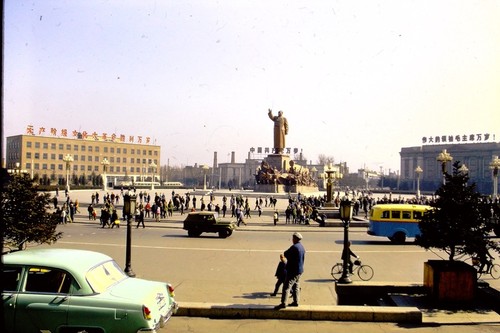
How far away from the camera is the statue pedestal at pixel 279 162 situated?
84938mm

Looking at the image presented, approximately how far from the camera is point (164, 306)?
7621 mm

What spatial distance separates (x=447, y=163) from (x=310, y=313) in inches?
4961

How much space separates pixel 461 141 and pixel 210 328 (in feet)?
500

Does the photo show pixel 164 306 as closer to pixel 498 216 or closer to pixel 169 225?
pixel 498 216

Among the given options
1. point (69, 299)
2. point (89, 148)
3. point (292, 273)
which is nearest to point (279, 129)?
point (89, 148)

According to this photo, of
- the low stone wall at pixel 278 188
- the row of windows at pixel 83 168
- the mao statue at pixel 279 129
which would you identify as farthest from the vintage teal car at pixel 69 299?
the row of windows at pixel 83 168

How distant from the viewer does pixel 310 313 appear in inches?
373

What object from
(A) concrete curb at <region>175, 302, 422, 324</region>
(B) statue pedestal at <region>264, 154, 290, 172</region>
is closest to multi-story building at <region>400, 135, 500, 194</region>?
(B) statue pedestal at <region>264, 154, 290, 172</region>

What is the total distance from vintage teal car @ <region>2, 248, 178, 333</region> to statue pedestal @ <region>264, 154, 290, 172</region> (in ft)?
254

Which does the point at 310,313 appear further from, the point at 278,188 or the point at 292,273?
the point at 278,188

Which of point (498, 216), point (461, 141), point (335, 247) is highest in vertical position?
point (461, 141)

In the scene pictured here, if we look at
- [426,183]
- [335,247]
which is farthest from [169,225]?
[426,183]

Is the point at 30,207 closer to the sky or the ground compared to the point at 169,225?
closer to the sky

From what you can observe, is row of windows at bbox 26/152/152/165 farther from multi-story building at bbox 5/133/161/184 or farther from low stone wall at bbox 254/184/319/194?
low stone wall at bbox 254/184/319/194
